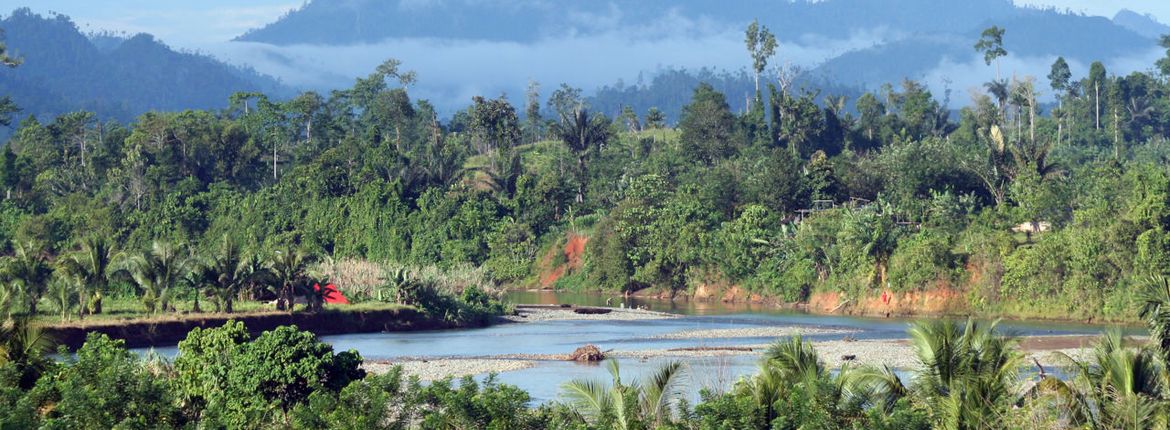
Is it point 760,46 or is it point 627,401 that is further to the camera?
point 760,46

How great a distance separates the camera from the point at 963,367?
Result: 21438 millimetres

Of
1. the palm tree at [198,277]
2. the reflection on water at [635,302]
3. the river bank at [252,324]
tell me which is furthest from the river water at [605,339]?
the palm tree at [198,277]

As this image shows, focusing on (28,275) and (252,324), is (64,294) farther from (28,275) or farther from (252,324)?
(252,324)

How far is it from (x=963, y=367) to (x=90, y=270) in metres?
35.4

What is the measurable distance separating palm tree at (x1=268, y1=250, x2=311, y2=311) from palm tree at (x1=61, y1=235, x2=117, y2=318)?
614 centimetres

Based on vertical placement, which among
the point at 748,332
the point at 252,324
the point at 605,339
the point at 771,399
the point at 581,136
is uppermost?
the point at 581,136

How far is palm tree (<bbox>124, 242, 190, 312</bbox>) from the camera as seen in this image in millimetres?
49562

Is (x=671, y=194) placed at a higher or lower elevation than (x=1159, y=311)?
higher

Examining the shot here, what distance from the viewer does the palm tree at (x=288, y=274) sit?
53469 mm

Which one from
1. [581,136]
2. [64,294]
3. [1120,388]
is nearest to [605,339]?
[64,294]

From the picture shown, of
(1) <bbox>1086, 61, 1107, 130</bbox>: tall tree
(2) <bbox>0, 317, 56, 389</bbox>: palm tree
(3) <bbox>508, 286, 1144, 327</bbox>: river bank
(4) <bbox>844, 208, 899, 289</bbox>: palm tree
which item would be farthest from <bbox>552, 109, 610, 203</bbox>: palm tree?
(2) <bbox>0, 317, 56, 389</bbox>: palm tree

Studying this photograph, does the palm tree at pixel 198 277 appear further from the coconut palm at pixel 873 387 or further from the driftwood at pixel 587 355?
the coconut palm at pixel 873 387

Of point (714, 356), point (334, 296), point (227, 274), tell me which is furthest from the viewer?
point (334, 296)

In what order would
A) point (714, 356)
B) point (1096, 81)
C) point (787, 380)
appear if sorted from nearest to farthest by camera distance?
1. point (787, 380)
2. point (714, 356)
3. point (1096, 81)
